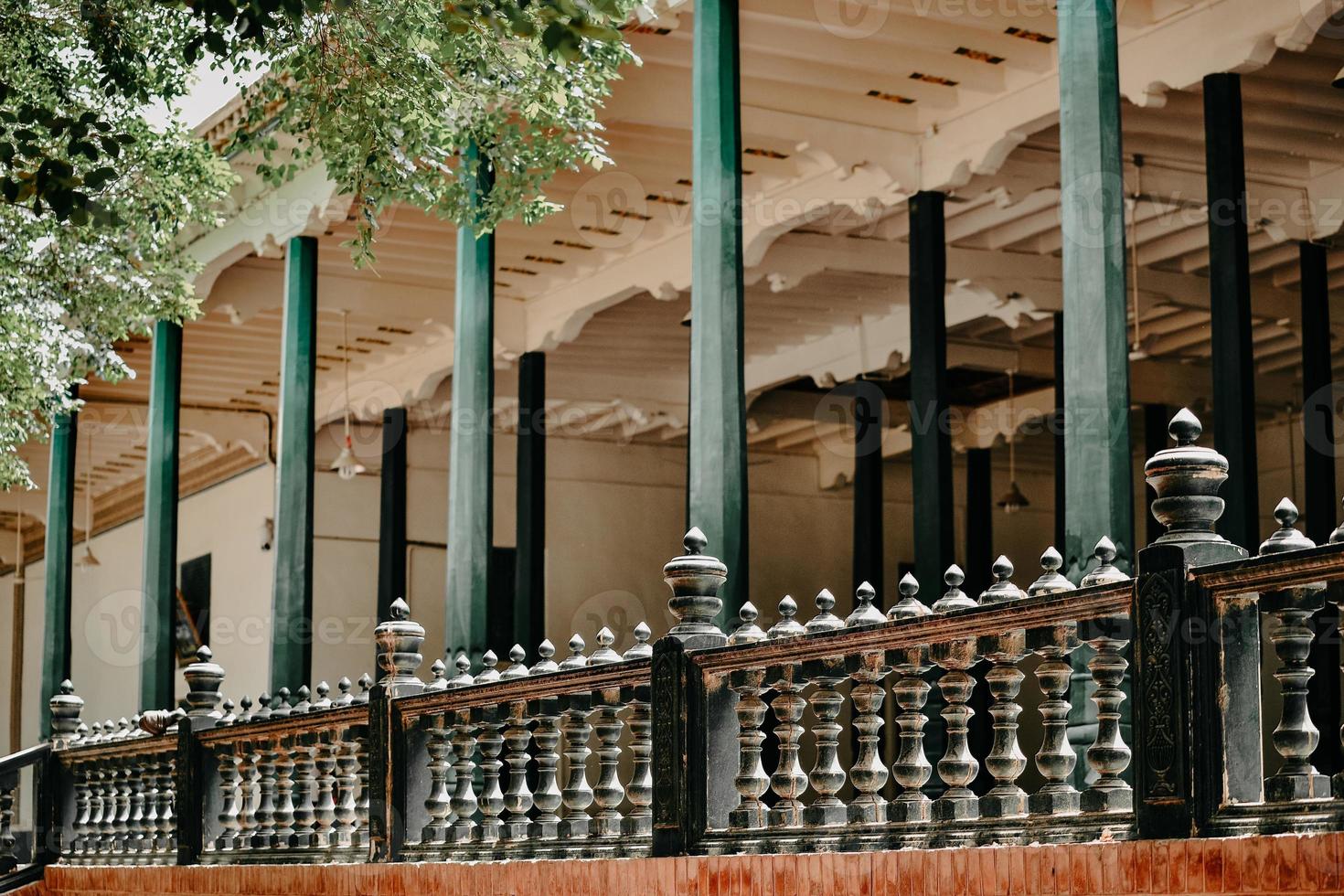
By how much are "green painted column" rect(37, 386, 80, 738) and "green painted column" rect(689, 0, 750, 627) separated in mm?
7769

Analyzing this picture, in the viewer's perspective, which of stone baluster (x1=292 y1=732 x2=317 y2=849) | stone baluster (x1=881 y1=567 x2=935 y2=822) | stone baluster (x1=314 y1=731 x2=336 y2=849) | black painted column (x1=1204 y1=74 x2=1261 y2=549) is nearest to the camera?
stone baluster (x1=881 y1=567 x2=935 y2=822)

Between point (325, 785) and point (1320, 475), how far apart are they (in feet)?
21.2

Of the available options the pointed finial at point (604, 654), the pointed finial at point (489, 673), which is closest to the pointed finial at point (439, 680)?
the pointed finial at point (489, 673)

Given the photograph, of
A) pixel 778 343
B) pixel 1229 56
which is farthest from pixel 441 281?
pixel 1229 56

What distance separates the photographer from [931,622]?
5277 millimetres

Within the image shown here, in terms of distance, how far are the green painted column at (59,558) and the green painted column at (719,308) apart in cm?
777

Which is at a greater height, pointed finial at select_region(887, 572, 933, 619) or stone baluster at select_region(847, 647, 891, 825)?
pointed finial at select_region(887, 572, 933, 619)

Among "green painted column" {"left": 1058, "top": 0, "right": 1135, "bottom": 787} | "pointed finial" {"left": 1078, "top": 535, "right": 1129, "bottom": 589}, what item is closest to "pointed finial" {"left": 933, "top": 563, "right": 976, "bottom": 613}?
"pointed finial" {"left": 1078, "top": 535, "right": 1129, "bottom": 589}

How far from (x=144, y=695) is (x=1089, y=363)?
9133mm

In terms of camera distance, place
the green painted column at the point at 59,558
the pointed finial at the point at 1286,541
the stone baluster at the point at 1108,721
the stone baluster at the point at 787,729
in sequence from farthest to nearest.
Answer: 1. the green painted column at the point at 59,558
2. the stone baluster at the point at 787,729
3. the stone baluster at the point at 1108,721
4. the pointed finial at the point at 1286,541

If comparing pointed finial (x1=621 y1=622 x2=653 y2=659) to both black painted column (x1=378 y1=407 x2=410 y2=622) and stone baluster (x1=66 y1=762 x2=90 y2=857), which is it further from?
black painted column (x1=378 y1=407 x2=410 y2=622)

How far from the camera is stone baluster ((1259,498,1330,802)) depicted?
4137 mm

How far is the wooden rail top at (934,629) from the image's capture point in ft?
15.4

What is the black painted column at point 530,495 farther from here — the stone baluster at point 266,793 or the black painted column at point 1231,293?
the black painted column at point 1231,293
